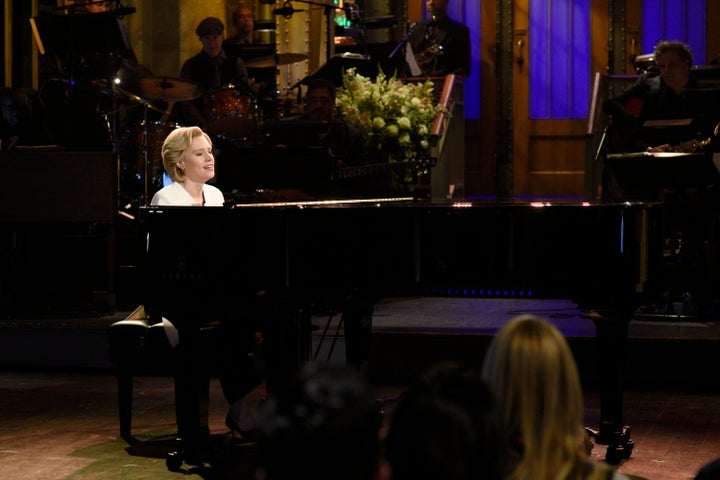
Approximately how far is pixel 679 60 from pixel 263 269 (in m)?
4.52

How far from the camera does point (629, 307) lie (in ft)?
16.8

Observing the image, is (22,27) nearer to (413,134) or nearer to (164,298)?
(413,134)

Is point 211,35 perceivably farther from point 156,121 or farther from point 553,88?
point 553,88

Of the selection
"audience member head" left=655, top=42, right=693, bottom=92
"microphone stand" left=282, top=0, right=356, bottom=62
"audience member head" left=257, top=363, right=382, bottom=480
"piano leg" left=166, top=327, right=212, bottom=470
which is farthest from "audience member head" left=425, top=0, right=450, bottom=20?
"audience member head" left=257, top=363, right=382, bottom=480

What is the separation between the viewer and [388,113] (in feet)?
35.1

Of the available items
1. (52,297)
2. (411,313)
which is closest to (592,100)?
(411,313)

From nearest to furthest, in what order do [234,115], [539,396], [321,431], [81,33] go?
[321,431], [539,396], [234,115], [81,33]

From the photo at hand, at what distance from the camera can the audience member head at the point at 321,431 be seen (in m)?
1.34

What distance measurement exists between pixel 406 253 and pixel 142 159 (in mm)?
5582

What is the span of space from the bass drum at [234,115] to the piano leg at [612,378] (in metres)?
4.93

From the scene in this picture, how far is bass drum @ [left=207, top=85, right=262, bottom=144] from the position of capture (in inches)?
388

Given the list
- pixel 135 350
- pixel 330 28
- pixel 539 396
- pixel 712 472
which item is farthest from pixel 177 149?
pixel 330 28

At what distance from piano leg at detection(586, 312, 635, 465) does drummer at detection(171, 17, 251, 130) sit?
622 cm

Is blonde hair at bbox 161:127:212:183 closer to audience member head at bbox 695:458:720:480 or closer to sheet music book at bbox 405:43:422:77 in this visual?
audience member head at bbox 695:458:720:480
